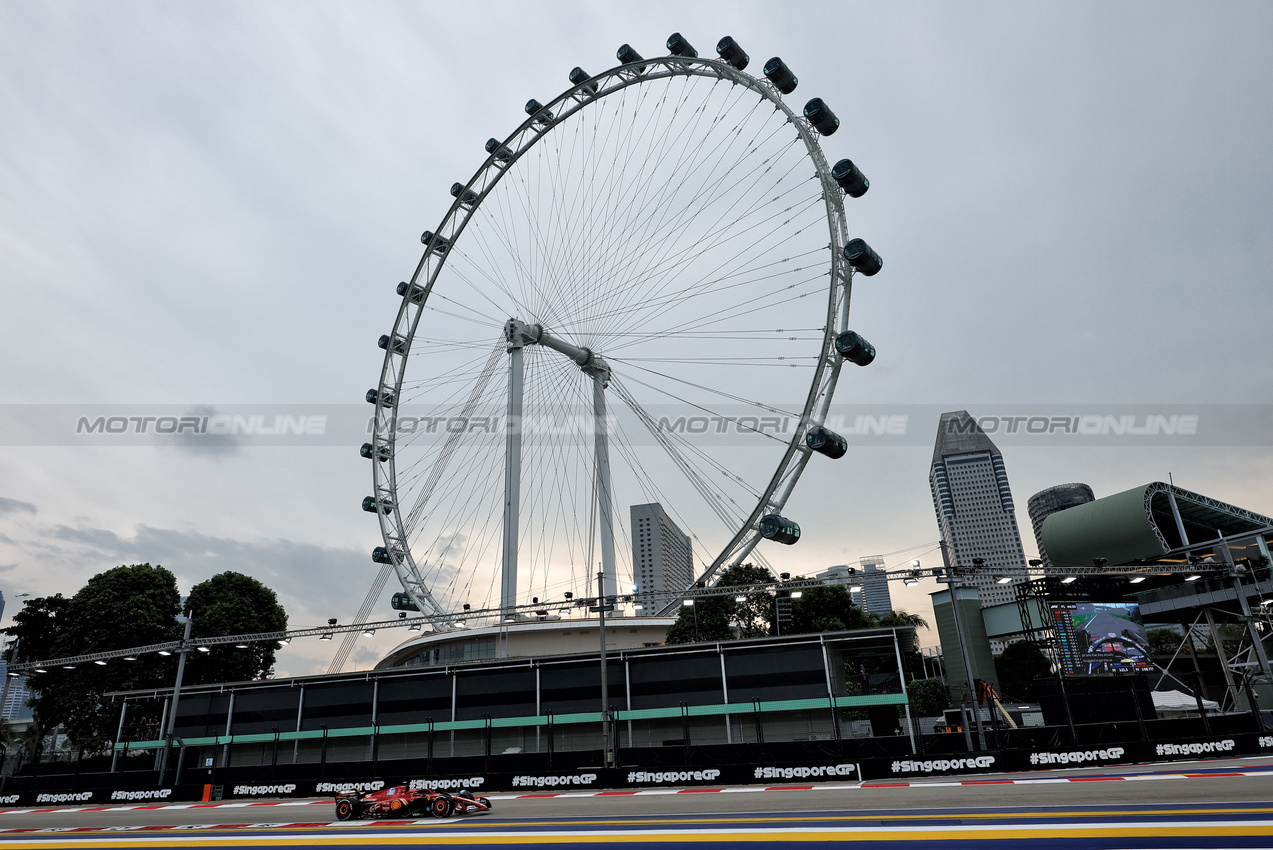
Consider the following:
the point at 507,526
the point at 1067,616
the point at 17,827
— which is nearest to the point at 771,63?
the point at 507,526

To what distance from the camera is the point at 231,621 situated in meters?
63.0

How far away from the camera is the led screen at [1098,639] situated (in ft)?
190

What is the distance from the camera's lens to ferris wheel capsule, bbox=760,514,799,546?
34156mm

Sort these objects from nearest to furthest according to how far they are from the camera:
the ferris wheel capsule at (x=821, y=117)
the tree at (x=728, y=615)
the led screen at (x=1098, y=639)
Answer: the ferris wheel capsule at (x=821, y=117) → the led screen at (x=1098, y=639) → the tree at (x=728, y=615)

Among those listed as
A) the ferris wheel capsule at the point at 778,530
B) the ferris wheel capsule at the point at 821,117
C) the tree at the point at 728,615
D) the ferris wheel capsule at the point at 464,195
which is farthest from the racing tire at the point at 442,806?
the ferris wheel capsule at the point at 464,195

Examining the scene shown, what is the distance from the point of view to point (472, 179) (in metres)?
51.5

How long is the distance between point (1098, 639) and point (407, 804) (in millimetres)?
57482

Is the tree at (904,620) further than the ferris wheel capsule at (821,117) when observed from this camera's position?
Yes

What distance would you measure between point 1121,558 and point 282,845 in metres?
69.1

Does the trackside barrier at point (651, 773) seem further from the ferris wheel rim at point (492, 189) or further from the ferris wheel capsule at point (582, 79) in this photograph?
the ferris wheel capsule at point (582, 79)

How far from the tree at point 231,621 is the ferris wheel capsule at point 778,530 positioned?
167 feet

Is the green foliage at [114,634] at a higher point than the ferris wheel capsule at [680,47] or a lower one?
lower

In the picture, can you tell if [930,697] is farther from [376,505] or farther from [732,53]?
[732,53]

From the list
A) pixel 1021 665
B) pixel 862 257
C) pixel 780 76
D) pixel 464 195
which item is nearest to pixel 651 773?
pixel 862 257
